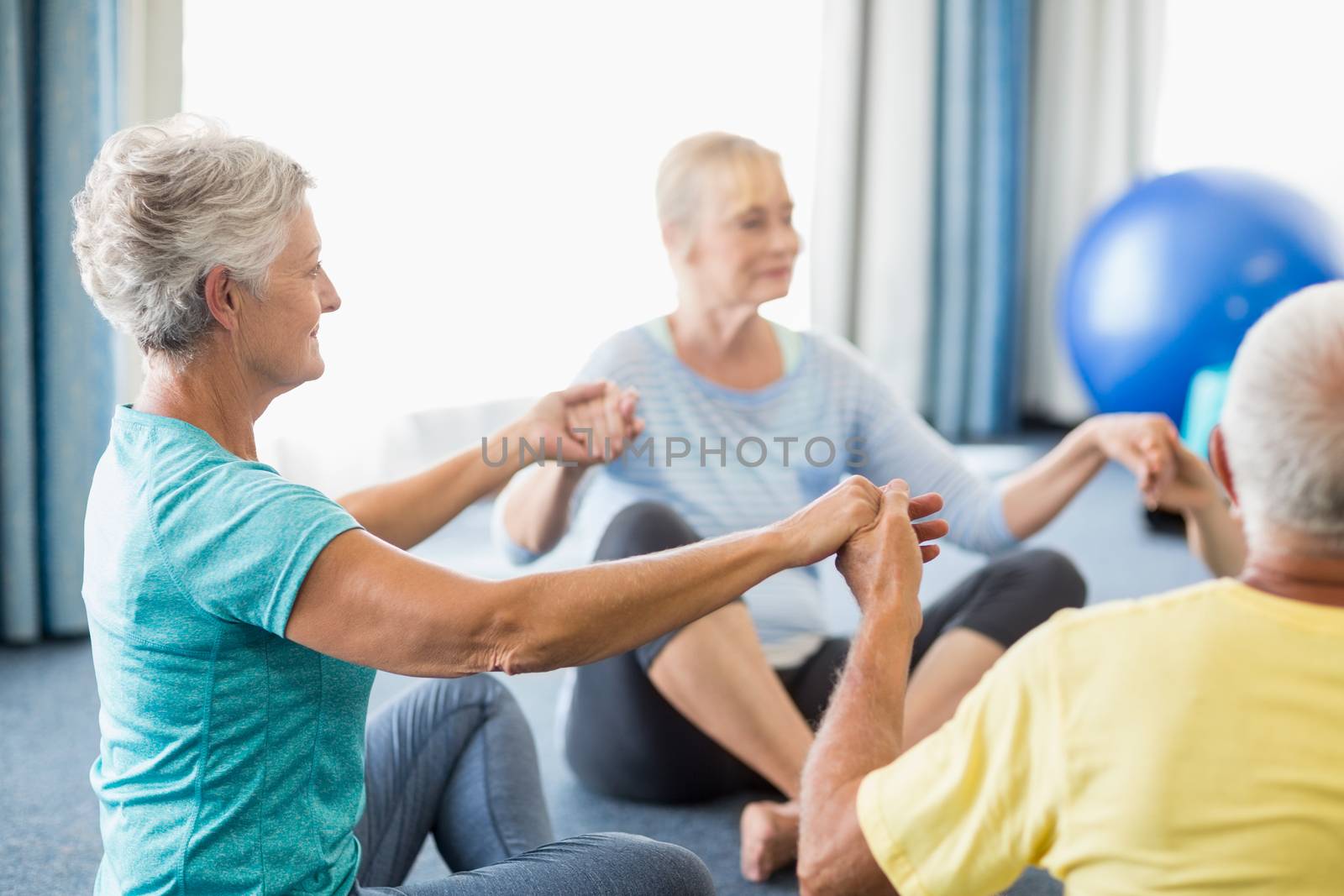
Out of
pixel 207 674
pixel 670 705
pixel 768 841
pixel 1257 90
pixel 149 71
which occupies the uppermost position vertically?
pixel 1257 90

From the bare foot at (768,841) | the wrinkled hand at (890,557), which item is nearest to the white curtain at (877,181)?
the bare foot at (768,841)

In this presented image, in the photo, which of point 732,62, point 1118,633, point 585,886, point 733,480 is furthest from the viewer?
point 732,62

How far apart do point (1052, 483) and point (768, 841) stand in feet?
2.31

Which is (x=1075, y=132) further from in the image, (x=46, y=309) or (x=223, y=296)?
(x=223, y=296)

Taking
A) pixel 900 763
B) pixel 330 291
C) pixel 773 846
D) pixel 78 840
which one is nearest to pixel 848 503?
pixel 900 763

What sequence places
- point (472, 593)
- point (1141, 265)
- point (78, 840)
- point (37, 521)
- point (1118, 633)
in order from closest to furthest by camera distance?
point (1118, 633) < point (472, 593) < point (78, 840) < point (37, 521) < point (1141, 265)

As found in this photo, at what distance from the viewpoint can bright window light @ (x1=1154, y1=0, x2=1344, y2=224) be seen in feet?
15.2

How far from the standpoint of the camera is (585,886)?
3.96 ft

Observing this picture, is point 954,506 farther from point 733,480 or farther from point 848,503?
point 848,503

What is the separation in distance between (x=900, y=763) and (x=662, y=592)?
0.27 metres

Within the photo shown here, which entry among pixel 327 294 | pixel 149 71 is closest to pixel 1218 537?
pixel 327 294

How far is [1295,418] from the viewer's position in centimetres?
80

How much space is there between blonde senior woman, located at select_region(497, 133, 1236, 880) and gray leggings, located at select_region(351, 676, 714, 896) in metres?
0.37

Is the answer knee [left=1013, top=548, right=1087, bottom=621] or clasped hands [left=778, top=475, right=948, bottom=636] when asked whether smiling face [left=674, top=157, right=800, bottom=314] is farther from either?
clasped hands [left=778, top=475, right=948, bottom=636]
